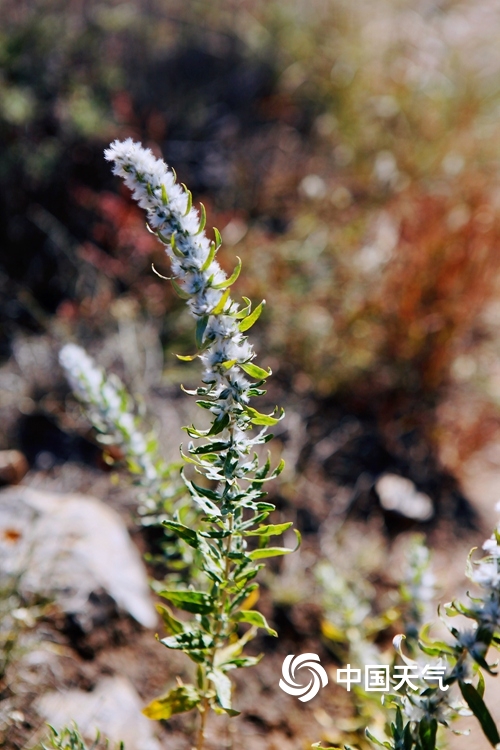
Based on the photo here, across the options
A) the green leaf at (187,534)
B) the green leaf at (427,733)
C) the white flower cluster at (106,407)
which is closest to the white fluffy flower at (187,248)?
the green leaf at (187,534)

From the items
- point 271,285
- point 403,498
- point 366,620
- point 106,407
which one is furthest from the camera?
point 271,285

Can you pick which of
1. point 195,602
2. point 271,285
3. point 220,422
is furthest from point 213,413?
point 271,285

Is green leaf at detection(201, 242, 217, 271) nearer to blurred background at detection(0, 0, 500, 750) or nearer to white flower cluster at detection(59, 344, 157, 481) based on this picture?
white flower cluster at detection(59, 344, 157, 481)

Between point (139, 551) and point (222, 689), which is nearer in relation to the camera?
point (222, 689)

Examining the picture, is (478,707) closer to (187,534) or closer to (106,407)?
(187,534)

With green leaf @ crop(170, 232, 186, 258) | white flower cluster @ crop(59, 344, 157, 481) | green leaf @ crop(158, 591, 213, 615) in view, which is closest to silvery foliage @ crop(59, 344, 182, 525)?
white flower cluster @ crop(59, 344, 157, 481)

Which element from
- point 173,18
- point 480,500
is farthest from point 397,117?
point 480,500
